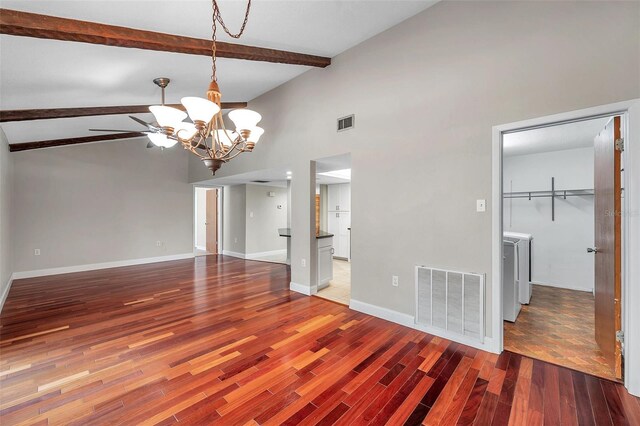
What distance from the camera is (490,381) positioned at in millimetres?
2094

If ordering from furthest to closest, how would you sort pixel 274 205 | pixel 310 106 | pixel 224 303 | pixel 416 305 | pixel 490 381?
pixel 274 205, pixel 310 106, pixel 224 303, pixel 416 305, pixel 490 381

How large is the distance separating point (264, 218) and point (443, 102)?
6096mm

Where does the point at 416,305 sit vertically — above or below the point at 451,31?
below

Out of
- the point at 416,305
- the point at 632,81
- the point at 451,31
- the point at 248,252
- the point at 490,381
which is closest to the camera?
the point at 632,81

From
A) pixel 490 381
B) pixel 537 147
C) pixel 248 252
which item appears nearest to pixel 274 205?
pixel 248 252

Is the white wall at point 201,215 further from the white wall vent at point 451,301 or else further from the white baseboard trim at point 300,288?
the white wall vent at point 451,301

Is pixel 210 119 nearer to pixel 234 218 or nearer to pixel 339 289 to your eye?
pixel 339 289

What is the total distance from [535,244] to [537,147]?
1793mm

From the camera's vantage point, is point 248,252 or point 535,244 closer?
point 535,244

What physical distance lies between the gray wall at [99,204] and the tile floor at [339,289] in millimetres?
4635

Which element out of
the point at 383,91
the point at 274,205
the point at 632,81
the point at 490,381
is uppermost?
the point at 383,91

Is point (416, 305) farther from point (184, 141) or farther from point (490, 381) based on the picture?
point (184, 141)

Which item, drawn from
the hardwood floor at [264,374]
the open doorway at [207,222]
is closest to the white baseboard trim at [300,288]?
the hardwood floor at [264,374]

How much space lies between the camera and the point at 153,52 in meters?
2.88
